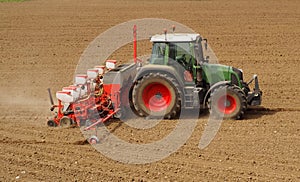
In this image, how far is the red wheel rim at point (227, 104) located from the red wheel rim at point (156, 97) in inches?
39.3

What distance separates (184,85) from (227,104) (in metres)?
0.92

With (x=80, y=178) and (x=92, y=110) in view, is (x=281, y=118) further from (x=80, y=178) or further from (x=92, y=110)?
(x=80, y=178)

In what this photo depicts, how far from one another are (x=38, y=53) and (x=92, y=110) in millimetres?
7271

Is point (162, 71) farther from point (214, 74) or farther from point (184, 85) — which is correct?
point (214, 74)

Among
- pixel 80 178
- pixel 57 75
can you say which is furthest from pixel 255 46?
pixel 80 178

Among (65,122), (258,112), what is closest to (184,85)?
(258,112)

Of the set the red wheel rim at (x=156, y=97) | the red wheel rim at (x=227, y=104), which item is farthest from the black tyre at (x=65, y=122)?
the red wheel rim at (x=227, y=104)

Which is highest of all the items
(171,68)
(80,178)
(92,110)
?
(171,68)

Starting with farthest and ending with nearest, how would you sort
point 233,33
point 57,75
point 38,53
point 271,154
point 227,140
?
point 233,33 < point 38,53 < point 57,75 < point 227,140 < point 271,154

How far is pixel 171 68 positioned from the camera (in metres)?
9.59

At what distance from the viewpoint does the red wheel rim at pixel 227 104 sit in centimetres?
948

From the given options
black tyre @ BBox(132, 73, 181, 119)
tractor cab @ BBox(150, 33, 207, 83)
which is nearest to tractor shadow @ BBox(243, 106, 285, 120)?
tractor cab @ BBox(150, 33, 207, 83)

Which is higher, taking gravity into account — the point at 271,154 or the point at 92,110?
the point at 92,110

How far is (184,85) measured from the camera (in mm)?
9727
